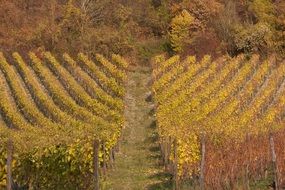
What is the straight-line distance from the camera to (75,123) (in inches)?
739

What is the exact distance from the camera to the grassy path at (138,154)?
54.5 ft

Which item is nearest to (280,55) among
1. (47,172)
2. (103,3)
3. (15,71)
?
(103,3)

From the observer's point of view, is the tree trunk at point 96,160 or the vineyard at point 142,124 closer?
the tree trunk at point 96,160

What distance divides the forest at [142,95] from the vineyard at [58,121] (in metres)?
0.04

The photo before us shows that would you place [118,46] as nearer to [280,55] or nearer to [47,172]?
[280,55]

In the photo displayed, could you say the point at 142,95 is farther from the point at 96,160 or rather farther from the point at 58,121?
the point at 96,160

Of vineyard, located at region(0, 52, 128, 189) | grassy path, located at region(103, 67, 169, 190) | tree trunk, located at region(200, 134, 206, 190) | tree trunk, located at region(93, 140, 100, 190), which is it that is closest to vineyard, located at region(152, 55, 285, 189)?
tree trunk, located at region(200, 134, 206, 190)

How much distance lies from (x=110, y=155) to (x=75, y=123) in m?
1.66

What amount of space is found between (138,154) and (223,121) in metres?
3.41

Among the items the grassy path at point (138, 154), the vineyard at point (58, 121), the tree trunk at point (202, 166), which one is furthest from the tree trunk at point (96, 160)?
the grassy path at point (138, 154)

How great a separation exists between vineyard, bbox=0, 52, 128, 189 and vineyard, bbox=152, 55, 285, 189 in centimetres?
212

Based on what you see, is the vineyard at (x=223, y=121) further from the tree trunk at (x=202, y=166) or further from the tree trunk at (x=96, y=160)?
the tree trunk at (x=96, y=160)

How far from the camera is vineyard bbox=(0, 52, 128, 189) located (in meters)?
13.0

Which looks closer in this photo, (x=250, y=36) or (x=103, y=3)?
(x=250, y=36)
